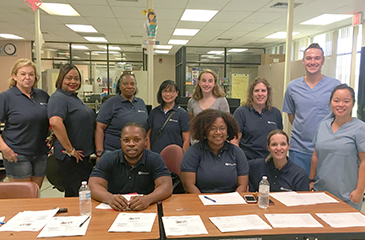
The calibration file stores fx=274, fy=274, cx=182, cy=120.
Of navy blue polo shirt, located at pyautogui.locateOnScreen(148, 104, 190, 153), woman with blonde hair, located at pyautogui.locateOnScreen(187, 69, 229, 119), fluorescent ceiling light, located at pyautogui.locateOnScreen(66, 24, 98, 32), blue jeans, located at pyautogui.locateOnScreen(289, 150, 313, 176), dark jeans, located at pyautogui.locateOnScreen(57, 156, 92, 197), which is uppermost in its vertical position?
fluorescent ceiling light, located at pyautogui.locateOnScreen(66, 24, 98, 32)

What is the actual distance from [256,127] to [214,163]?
2.09 ft

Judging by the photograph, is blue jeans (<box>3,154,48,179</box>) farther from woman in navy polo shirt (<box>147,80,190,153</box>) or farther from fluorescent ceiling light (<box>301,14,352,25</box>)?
fluorescent ceiling light (<box>301,14,352,25</box>)

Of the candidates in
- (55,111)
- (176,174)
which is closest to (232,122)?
(176,174)

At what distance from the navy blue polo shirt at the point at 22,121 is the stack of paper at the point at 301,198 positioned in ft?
6.79

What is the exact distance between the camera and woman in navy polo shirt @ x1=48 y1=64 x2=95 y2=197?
240 cm

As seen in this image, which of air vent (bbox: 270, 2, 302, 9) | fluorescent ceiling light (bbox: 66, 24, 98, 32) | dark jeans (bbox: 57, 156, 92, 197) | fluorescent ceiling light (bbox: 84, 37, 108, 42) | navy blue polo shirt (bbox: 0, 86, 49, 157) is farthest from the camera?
fluorescent ceiling light (bbox: 84, 37, 108, 42)

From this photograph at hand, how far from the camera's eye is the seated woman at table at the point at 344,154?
2078mm

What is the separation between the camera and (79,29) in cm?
707

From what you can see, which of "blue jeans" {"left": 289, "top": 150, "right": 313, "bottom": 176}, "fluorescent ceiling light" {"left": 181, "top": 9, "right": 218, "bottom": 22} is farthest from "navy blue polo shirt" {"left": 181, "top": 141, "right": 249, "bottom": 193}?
"fluorescent ceiling light" {"left": 181, "top": 9, "right": 218, "bottom": 22}

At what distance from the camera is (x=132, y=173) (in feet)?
6.61

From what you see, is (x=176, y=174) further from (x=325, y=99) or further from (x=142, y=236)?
(x=325, y=99)

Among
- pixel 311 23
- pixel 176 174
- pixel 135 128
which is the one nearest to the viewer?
pixel 135 128

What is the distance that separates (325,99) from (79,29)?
6.41 m

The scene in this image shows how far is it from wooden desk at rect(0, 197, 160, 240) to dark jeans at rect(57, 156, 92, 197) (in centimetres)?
66
